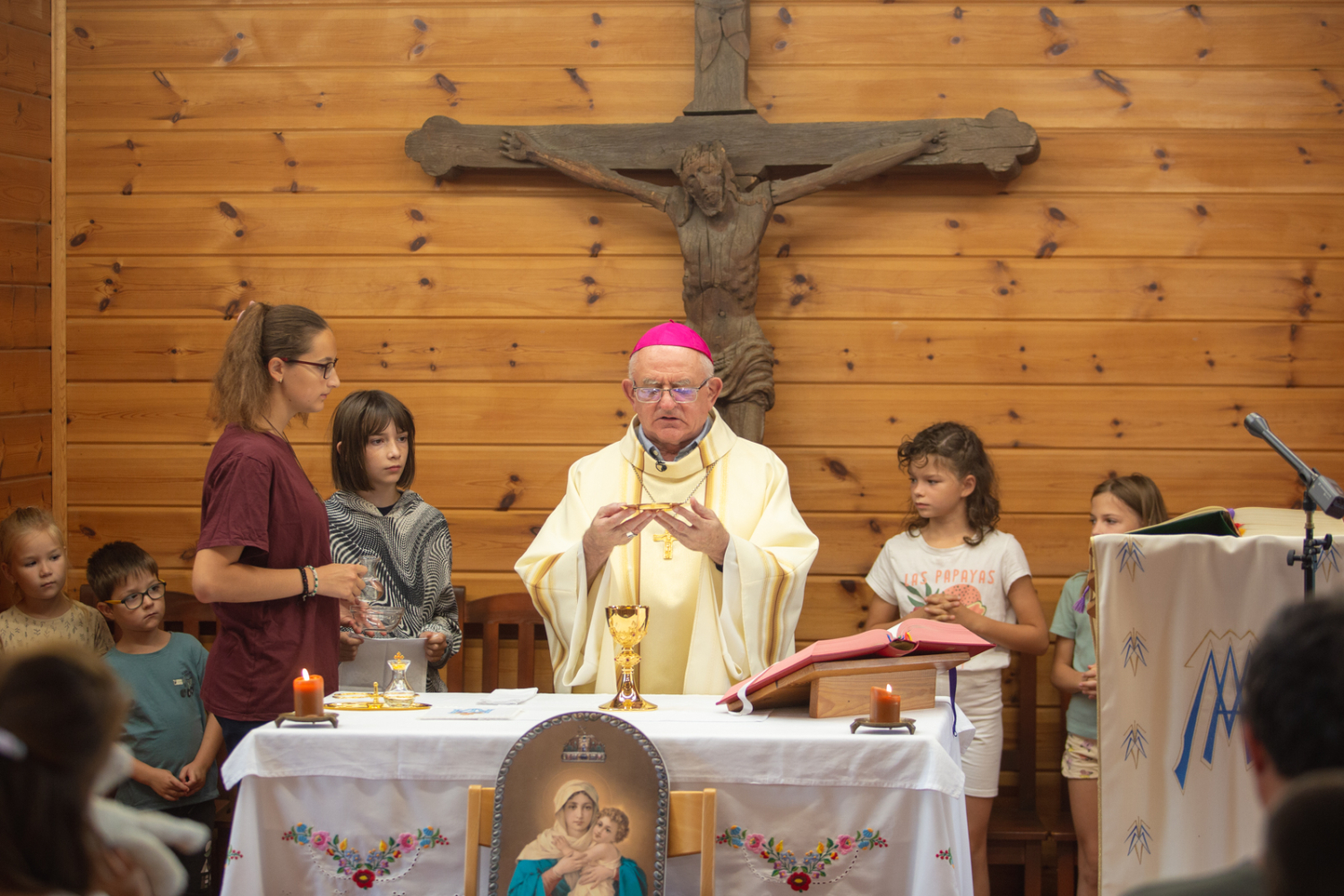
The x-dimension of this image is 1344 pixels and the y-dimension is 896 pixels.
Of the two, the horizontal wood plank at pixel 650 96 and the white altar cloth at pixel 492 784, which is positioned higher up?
the horizontal wood plank at pixel 650 96

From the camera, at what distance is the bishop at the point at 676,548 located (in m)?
3.09

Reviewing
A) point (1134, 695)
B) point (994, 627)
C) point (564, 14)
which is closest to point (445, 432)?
point (564, 14)

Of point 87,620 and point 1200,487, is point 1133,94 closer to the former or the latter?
point 1200,487

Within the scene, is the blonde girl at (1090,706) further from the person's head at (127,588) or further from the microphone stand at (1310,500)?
the person's head at (127,588)

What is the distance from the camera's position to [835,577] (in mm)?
4316

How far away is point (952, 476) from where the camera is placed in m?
3.81

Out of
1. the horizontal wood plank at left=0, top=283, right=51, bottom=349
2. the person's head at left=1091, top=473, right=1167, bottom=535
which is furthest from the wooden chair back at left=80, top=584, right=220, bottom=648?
the person's head at left=1091, top=473, right=1167, bottom=535

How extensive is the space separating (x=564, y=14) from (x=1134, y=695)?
3.21 metres

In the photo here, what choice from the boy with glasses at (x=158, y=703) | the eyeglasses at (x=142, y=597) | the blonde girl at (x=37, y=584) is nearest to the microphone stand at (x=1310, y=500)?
the boy with glasses at (x=158, y=703)

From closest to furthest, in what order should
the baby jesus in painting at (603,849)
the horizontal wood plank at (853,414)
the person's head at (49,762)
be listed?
the person's head at (49,762)
the baby jesus in painting at (603,849)
the horizontal wood plank at (853,414)

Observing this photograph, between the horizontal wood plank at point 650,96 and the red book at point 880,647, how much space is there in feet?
7.81

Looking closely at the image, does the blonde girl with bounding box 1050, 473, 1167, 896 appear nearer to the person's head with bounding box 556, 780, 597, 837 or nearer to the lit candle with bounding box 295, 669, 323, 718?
the person's head with bounding box 556, 780, 597, 837

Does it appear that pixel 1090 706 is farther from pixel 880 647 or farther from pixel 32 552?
pixel 32 552

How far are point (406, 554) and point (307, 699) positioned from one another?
113 cm
